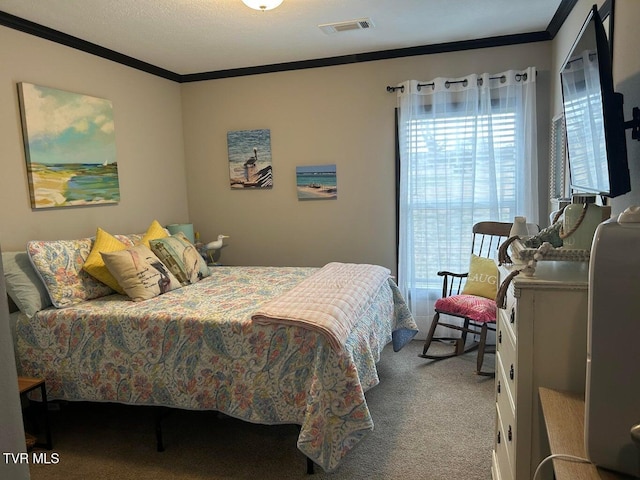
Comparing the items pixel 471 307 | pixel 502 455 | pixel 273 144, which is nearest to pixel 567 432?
pixel 502 455

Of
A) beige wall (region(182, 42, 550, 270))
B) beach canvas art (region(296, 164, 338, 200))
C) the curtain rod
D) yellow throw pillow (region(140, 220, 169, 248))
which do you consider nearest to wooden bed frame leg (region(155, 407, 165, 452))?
yellow throw pillow (region(140, 220, 169, 248))

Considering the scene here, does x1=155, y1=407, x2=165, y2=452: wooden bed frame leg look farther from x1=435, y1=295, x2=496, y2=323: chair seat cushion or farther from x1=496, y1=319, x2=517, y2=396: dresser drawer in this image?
x1=435, y1=295, x2=496, y2=323: chair seat cushion

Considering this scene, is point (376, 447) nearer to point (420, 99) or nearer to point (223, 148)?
point (420, 99)

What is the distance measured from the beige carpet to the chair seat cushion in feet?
1.47

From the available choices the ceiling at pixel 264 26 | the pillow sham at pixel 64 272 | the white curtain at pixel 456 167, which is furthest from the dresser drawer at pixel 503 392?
the pillow sham at pixel 64 272

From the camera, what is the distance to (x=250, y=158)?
4.45 metres

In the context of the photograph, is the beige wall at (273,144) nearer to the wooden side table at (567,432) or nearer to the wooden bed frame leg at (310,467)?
the wooden bed frame leg at (310,467)

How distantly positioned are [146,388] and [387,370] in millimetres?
1748

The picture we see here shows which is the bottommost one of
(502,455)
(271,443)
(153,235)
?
(271,443)

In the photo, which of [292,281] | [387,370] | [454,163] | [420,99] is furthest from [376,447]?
[420,99]

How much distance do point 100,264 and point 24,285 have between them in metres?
0.43

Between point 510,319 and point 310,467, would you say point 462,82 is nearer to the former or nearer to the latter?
point 510,319

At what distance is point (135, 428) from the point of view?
273cm

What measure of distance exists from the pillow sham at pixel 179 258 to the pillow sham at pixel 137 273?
177 mm
